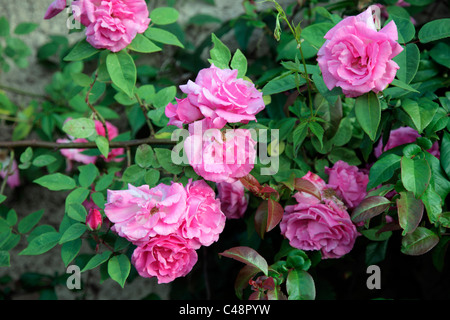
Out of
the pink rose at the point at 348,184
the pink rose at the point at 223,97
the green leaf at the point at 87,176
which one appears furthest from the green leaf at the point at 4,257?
the pink rose at the point at 348,184

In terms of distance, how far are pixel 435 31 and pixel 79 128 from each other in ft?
2.35

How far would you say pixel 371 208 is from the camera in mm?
807

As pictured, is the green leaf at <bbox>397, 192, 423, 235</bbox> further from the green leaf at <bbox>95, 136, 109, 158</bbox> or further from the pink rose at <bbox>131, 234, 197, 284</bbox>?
the green leaf at <bbox>95, 136, 109, 158</bbox>

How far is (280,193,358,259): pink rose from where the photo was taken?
0.87m

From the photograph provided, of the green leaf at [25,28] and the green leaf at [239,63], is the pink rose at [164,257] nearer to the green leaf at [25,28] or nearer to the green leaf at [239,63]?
the green leaf at [239,63]

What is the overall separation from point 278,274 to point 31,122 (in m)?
0.98

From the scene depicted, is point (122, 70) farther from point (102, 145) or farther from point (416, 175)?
point (416, 175)

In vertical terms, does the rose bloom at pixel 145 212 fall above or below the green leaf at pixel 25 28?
above

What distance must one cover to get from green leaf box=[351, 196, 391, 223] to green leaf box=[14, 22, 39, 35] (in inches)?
45.4

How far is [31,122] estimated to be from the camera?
144cm

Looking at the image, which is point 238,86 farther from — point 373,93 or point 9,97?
point 9,97

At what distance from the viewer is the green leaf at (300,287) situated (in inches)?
30.8

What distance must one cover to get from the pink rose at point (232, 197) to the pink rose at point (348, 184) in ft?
0.60

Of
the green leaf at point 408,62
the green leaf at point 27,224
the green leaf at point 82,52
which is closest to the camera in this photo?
the green leaf at point 408,62
